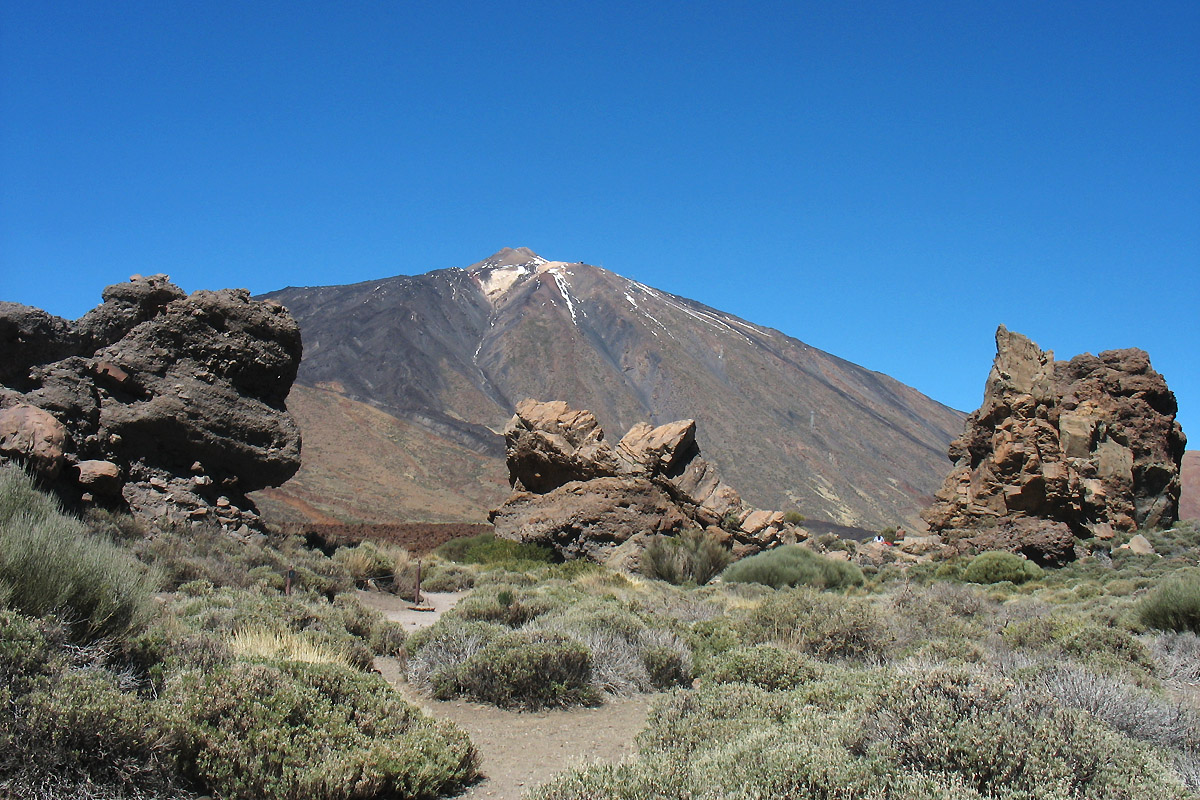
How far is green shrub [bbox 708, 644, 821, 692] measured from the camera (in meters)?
6.41

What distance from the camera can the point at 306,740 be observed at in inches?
167

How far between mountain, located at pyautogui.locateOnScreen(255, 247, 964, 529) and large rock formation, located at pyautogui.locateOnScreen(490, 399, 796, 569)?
27.5 metres

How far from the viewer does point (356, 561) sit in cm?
1653

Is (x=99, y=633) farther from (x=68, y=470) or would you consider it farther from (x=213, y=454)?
(x=213, y=454)

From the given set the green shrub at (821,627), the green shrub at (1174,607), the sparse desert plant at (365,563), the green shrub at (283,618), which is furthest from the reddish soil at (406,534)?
the green shrub at (1174,607)

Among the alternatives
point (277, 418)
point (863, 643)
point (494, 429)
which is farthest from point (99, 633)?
point (494, 429)

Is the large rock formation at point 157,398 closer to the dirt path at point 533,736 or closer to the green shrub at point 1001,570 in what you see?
the dirt path at point 533,736

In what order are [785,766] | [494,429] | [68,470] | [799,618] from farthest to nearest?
[494,429]
[68,470]
[799,618]
[785,766]

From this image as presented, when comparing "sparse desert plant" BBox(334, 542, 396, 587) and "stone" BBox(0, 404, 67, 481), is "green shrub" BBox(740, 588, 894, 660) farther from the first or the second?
"stone" BBox(0, 404, 67, 481)

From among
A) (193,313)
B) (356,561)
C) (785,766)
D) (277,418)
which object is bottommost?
(356,561)

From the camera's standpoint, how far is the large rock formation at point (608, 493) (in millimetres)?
20828

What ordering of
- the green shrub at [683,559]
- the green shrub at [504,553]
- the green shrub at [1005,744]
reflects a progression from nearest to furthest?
the green shrub at [1005,744], the green shrub at [683,559], the green shrub at [504,553]

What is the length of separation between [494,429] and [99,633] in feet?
300

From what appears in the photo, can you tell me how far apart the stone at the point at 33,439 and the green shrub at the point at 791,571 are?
12.8 meters
